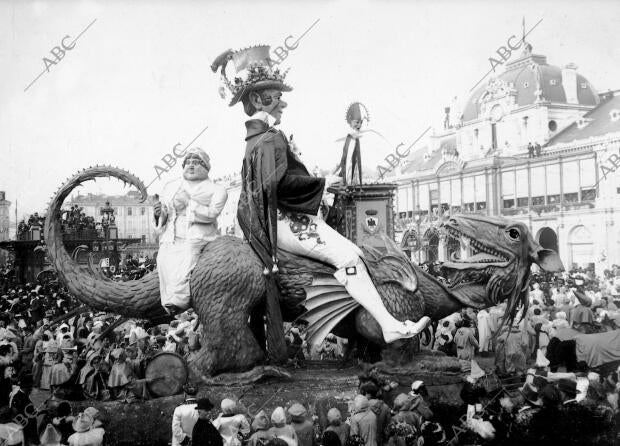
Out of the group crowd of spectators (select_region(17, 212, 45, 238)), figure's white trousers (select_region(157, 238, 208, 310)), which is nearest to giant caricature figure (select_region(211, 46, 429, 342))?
figure's white trousers (select_region(157, 238, 208, 310))

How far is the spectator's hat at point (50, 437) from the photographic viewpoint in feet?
17.8

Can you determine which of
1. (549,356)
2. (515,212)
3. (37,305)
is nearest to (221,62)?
(549,356)

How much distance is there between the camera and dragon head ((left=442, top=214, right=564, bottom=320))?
687 centimetres

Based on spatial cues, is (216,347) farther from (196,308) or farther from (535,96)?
(535,96)

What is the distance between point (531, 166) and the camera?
1481 inches

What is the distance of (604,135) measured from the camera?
32.9 metres

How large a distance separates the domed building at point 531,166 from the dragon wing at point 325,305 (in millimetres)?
25658

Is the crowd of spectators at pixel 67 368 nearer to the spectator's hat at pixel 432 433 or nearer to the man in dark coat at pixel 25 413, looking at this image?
the man in dark coat at pixel 25 413

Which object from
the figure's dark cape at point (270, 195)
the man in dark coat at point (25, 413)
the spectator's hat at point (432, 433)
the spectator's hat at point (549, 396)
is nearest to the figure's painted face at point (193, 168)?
the figure's dark cape at point (270, 195)

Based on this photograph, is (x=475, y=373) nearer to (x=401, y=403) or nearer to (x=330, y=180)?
(x=401, y=403)

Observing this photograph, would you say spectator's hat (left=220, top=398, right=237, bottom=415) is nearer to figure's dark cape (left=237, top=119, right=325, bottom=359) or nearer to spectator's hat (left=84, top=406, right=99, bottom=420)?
spectator's hat (left=84, top=406, right=99, bottom=420)

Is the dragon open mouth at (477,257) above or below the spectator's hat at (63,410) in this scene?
above

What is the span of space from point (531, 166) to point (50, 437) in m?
35.4

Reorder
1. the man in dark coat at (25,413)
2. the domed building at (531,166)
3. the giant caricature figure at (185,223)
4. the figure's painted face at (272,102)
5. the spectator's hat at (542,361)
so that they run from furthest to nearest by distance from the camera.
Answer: the domed building at (531,166) < the spectator's hat at (542,361) < the figure's painted face at (272,102) < the giant caricature figure at (185,223) < the man in dark coat at (25,413)
